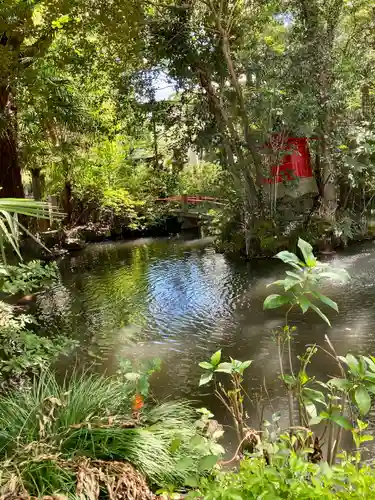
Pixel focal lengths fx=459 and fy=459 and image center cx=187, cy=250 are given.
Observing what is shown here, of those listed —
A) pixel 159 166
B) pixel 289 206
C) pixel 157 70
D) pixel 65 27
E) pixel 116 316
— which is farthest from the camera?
pixel 159 166

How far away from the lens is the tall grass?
1948 mm

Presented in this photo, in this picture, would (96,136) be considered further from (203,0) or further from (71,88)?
(203,0)

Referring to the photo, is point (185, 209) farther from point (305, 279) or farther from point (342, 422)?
point (342, 422)

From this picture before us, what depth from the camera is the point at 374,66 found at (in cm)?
1284

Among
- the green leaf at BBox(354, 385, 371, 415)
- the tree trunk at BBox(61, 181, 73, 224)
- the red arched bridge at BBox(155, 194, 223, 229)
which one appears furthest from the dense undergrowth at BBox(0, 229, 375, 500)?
the red arched bridge at BBox(155, 194, 223, 229)

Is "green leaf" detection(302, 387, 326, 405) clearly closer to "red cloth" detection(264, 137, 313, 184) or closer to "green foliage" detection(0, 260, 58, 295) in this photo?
"green foliage" detection(0, 260, 58, 295)

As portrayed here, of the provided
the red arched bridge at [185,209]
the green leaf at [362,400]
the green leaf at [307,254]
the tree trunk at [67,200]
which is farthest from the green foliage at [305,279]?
the red arched bridge at [185,209]

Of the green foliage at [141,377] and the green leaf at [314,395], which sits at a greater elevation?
the green leaf at [314,395]

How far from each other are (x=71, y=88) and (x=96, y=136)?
2.21 metres

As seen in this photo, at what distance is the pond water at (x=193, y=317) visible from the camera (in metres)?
4.87

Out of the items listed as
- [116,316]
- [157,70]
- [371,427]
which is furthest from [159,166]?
[371,427]

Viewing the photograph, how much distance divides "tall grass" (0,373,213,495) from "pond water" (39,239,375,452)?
5.07 feet

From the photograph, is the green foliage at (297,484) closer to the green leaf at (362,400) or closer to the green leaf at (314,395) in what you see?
the green leaf at (362,400)

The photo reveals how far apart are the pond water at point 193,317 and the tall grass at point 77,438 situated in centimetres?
155
